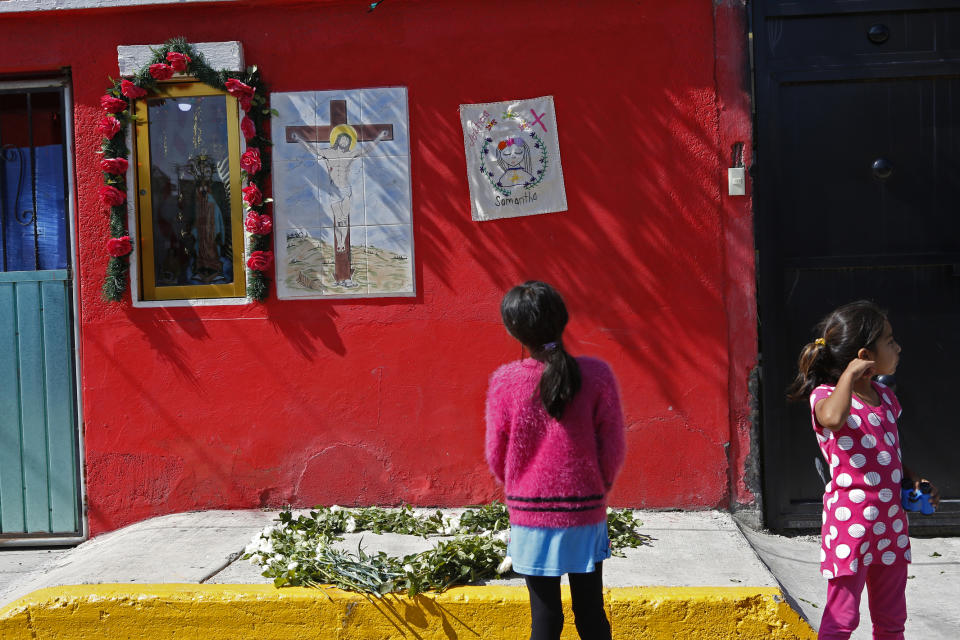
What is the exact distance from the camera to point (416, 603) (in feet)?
12.6

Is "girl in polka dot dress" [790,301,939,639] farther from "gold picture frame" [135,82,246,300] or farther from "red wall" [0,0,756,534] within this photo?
"gold picture frame" [135,82,246,300]

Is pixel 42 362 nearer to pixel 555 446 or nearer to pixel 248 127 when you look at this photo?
pixel 248 127

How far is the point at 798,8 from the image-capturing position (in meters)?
4.97

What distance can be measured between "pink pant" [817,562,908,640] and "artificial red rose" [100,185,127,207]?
4.44 metres

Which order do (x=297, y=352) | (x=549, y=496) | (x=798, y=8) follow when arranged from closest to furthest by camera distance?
(x=549, y=496) → (x=798, y=8) → (x=297, y=352)

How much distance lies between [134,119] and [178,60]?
49 cm

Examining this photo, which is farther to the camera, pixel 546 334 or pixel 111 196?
pixel 111 196

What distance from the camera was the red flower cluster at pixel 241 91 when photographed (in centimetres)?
516

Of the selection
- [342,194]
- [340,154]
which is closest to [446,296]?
[342,194]

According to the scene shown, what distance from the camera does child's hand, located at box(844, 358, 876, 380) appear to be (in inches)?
114

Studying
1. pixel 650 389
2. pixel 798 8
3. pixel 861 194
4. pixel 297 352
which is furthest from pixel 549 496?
pixel 798 8

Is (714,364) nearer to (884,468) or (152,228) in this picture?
(884,468)

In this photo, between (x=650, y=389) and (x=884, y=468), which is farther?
(x=650, y=389)

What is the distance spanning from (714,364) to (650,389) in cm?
40
